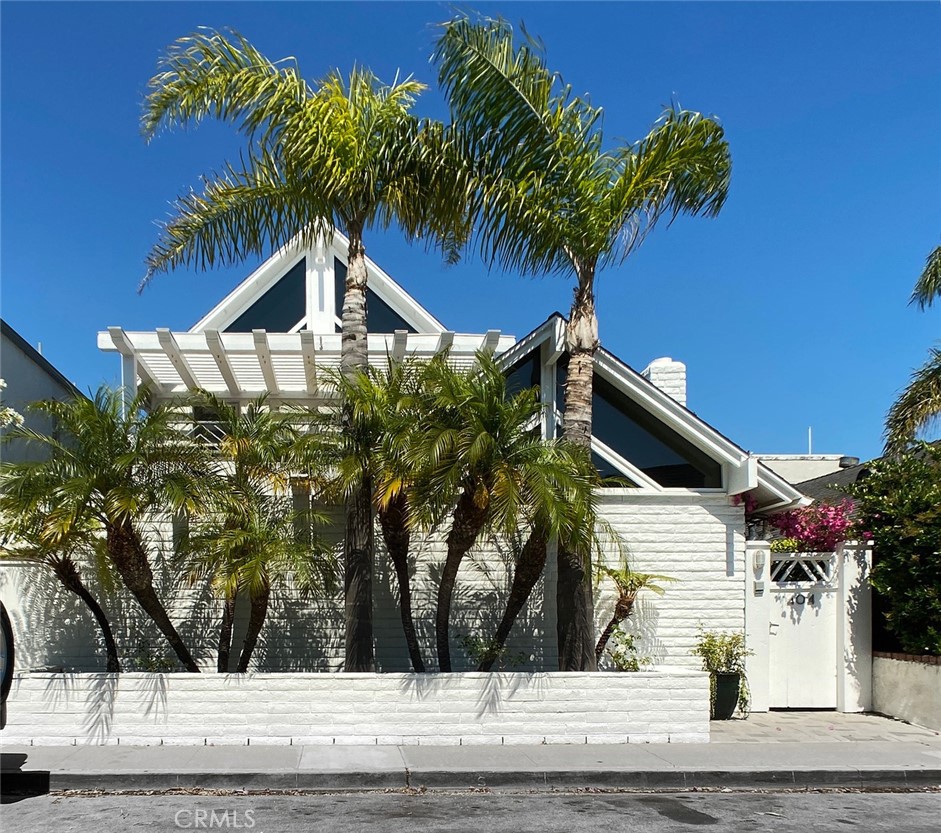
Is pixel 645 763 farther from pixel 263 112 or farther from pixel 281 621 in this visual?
pixel 263 112

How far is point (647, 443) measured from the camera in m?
12.9

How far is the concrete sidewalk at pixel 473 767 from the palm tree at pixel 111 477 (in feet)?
7.03

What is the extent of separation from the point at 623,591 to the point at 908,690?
154 inches

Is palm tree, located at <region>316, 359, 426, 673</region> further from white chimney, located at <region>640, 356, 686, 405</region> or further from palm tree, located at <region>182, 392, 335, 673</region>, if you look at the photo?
white chimney, located at <region>640, 356, 686, 405</region>

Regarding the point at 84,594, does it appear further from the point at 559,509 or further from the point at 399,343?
the point at 559,509

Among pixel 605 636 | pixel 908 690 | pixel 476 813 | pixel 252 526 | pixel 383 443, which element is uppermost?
pixel 383 443

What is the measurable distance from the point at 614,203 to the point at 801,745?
6389 millimetres

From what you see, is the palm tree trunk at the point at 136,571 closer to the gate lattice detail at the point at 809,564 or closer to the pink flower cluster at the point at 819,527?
the gate lattice detail at the point at 809,564

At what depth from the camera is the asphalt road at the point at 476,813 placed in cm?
704

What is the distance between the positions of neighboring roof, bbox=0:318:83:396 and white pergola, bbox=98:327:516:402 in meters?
2.24

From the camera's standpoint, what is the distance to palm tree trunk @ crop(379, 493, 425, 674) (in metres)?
10.3

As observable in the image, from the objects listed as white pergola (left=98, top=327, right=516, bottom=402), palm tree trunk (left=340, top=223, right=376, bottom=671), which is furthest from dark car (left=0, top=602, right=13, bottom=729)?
white pergola (left=98, top=327, right=516, bottom=402)

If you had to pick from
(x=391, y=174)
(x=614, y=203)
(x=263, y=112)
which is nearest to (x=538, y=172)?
(x=614, y=203)

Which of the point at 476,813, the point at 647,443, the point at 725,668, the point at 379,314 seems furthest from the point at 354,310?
the point at 379,314
